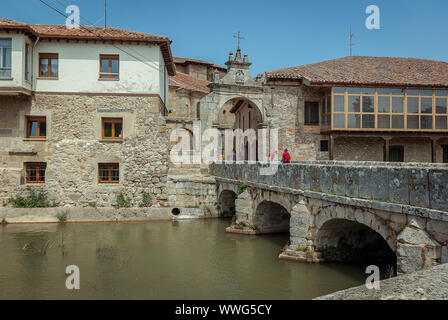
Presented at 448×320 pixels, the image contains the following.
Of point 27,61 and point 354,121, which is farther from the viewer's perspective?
point 354,121

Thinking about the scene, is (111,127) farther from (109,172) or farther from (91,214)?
(91,214)

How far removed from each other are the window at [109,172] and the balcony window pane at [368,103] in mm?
14995

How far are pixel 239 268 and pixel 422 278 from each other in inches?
262

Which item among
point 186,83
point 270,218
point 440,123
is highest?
point 186,83

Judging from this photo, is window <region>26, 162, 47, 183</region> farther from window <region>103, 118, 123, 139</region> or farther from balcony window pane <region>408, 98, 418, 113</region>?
balcony window pane <region>408, 98, 418, 113</region>

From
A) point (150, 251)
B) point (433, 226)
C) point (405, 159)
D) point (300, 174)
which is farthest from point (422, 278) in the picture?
point (405, 159)

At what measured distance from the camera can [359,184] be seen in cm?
839

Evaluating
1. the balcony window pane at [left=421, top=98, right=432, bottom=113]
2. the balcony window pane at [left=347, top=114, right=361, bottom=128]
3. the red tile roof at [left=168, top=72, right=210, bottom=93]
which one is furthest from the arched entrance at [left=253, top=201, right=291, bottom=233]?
the red tile roof at [left=168, top=72, right=210, bottom=93]

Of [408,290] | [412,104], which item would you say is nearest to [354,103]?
[412,104]

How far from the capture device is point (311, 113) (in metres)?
24.3

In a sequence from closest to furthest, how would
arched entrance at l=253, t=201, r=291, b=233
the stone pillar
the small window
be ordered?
1. the stone pillar
2. arched entrance at l=253, t=201, r=291, b=233
3. the small window

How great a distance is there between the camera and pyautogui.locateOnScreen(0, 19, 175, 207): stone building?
57.6 ft

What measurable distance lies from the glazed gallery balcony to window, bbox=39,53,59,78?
15525 mm

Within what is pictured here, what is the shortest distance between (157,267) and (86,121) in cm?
1021
